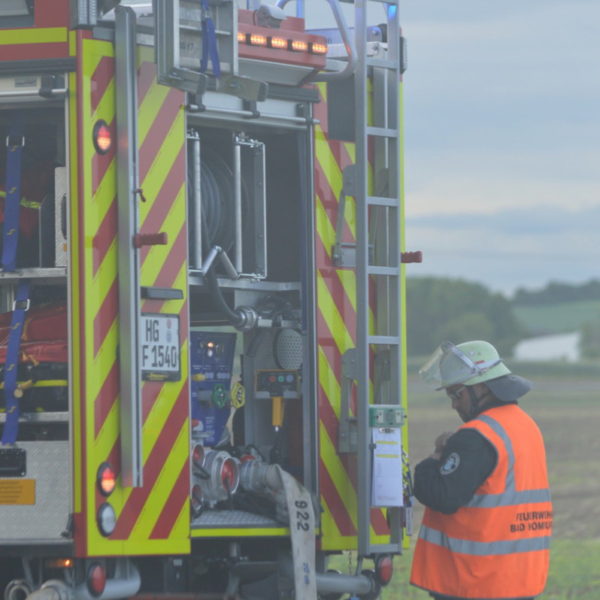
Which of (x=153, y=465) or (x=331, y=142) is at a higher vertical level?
(x=331, y=142)

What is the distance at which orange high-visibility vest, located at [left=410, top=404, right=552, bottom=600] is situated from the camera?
21.8ft

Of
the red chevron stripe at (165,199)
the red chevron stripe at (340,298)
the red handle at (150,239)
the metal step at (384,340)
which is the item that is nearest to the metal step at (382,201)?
the red chevron stripe at (340,298)

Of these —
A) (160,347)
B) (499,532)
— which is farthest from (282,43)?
(499,532)

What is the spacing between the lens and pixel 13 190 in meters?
6.57

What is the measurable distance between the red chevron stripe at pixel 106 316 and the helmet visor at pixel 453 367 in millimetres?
1403

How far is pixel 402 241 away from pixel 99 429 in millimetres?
1774

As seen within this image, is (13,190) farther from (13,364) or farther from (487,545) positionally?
(487,545)

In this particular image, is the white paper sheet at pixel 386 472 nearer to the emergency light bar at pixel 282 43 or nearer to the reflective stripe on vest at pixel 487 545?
the reflective stripe on vest at pixel 487 545

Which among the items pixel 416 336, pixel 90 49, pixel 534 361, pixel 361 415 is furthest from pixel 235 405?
pixel 416 336

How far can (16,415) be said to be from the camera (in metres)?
6.34

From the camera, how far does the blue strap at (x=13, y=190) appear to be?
6.51 metres

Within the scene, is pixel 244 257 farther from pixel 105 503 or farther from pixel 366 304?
pixel 105 503

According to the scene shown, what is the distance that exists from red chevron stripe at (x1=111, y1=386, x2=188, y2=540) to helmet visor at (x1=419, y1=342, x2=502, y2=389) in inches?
43.4

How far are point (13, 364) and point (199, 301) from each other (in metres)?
1.18
